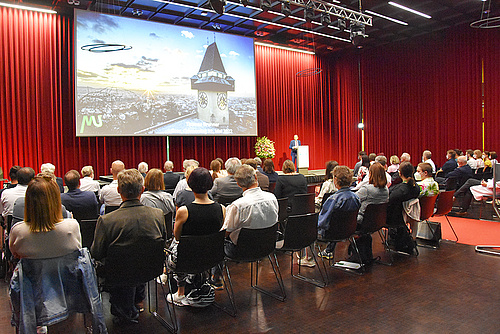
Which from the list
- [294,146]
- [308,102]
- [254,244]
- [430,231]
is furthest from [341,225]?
[308,102]

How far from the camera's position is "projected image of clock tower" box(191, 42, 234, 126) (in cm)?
1136

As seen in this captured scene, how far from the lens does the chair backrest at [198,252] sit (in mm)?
2869

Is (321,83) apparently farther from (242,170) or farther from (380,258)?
(242,170)

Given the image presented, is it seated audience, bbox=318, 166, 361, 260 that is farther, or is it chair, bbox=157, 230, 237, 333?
seated audience, bbox=318, 166, 361, 260

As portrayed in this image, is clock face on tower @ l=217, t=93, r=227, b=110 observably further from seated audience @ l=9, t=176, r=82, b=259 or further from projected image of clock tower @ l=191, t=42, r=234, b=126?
seated audience @ l=9, t=176, r=82, b=259

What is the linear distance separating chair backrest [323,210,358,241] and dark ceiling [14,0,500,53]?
20.9 ft

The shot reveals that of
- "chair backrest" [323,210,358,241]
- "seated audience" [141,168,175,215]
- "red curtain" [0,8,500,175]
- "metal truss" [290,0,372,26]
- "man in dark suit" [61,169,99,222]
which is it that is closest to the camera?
"seated audience" [141,168,175,215]

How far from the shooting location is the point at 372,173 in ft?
14.6

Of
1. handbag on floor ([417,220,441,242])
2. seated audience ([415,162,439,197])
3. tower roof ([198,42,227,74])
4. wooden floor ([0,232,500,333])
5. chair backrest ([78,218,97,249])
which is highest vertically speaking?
tower roof ([198,42,227,74])

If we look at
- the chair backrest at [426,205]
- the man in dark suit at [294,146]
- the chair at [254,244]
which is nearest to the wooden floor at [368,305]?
the chair at [254,244]

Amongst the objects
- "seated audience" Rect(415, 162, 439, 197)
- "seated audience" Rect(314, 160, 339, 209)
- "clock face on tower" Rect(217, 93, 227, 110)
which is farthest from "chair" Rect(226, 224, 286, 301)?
"clock face on tower" Rect(217, 93, 227, 110)

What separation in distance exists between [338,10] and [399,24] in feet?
10.9

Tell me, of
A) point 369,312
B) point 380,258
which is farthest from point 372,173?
point 369,312

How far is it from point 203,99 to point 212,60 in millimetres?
1272
